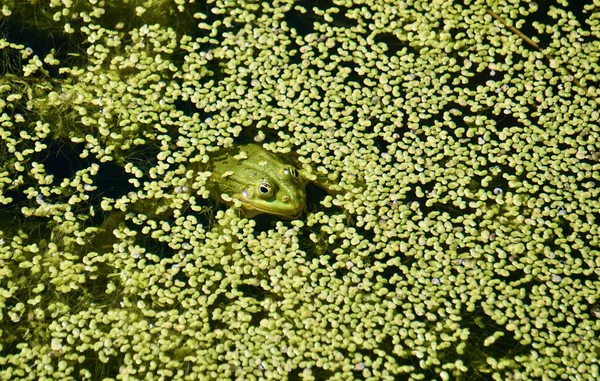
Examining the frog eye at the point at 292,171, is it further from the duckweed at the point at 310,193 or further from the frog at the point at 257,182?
the duckweed at the point at 310,193

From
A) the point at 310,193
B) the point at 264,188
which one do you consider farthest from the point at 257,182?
the point at 310,193

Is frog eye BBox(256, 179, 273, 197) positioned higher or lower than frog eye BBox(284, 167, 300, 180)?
lower

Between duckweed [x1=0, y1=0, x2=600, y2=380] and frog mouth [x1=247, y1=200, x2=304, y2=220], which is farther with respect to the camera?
frog mouth [x1=247, y1=200, x2=304, y2=220]

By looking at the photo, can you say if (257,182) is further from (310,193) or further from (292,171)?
(310,193)

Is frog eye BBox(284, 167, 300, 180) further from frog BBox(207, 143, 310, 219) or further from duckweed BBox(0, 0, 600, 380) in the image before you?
duckweed BBox(0, 0, 600, 380)

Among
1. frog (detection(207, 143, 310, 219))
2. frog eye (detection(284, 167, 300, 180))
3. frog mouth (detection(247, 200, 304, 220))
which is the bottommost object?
frog mouth (detection(247, 200, 304, 220))

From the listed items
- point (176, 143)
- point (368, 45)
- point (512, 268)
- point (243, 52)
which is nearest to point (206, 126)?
point (176, 143)

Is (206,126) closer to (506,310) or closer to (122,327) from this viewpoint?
(122,327)

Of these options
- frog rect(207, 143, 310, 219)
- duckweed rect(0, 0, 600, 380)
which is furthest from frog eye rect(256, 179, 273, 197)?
duckweed rect(0, 0, 600, 380)
